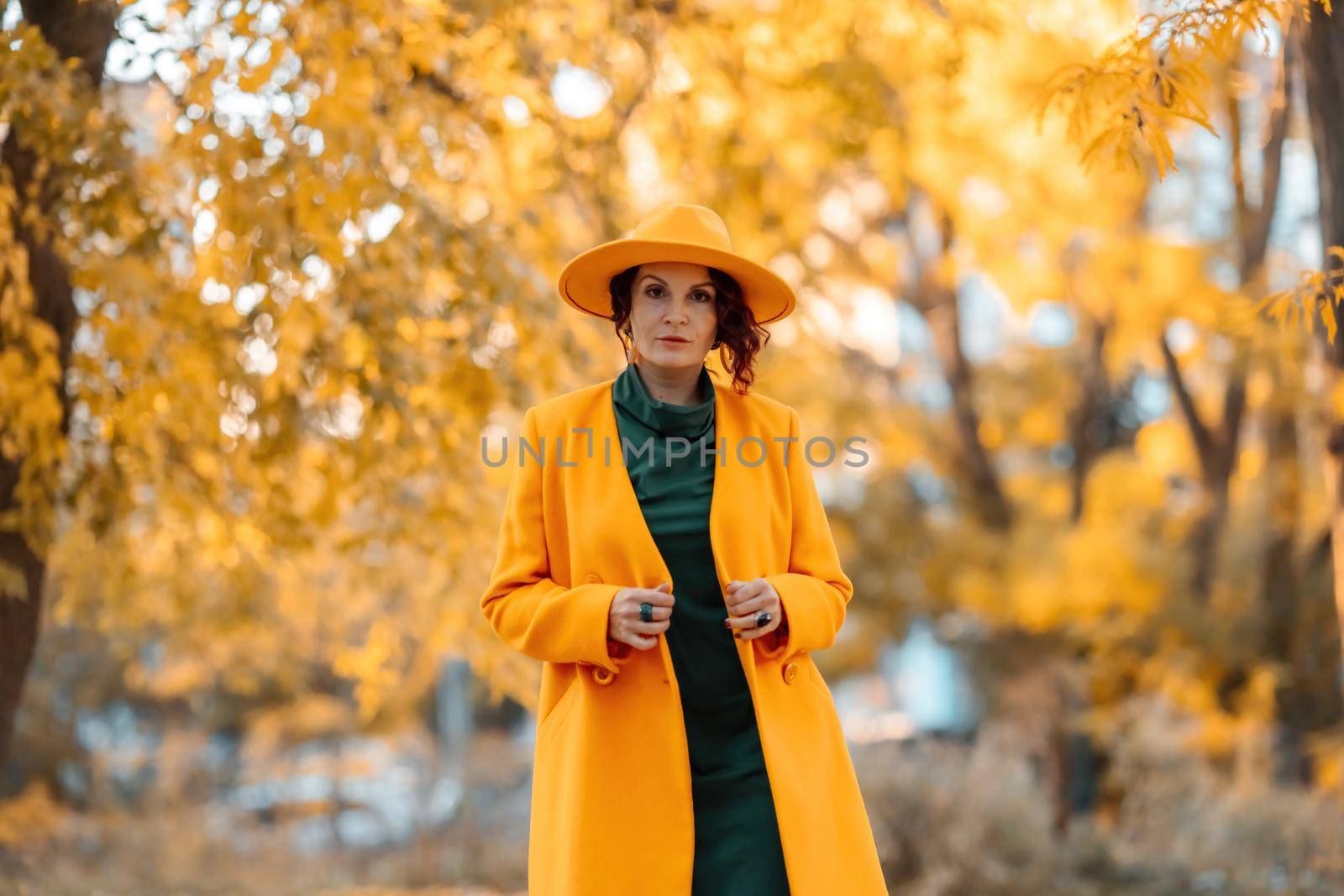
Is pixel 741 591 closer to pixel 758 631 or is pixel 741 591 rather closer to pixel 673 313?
pixel 758 631

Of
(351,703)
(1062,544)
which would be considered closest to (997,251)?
(1062,544)

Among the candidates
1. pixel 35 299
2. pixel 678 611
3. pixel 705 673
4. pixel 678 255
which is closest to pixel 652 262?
pixel 678 255

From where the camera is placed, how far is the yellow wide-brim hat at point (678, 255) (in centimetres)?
219

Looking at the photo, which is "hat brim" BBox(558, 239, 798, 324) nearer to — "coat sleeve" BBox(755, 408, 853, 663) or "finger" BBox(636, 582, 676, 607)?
"coat sleeve" BBox(755, 408, 853, 663)

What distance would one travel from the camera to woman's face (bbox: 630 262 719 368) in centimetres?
223

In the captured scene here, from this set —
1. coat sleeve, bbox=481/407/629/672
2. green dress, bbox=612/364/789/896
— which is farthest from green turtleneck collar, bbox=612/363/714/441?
coat sleeve, bbox=481/407/629/672

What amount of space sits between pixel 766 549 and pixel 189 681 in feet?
33.1

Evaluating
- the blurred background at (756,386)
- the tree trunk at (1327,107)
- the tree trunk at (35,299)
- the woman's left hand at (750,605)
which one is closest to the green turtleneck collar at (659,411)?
the woman's left hand at (750,605)

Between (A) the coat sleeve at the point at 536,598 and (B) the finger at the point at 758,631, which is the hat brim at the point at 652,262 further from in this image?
(B) the finger at the point at 758,631

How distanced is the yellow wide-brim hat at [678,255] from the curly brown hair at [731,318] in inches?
0.6

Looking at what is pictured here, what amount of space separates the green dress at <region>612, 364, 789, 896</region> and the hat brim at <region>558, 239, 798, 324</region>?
23 cm

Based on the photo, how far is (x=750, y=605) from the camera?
2.04 m

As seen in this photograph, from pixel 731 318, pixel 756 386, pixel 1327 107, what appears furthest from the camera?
pixel 756 386

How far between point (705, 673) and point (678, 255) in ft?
2.24
